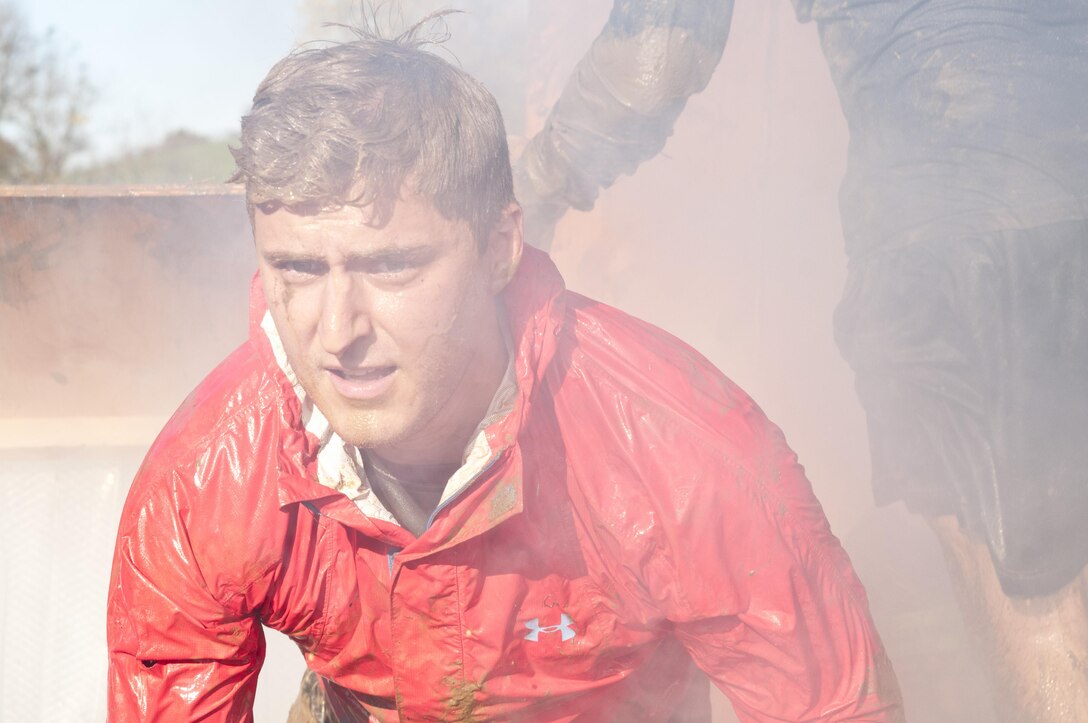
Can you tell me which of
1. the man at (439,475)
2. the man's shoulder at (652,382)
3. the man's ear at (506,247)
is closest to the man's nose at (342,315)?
the man at (439,475)

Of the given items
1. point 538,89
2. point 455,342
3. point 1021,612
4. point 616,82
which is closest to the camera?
point 455,342

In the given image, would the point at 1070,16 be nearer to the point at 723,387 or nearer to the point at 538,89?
the point at 723,387

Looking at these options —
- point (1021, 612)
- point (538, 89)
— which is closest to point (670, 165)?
point (538, 89)

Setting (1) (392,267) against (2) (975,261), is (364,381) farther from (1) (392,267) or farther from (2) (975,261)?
(2) (975,261)

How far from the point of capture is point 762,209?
4.00 metres

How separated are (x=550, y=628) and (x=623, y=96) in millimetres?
1723

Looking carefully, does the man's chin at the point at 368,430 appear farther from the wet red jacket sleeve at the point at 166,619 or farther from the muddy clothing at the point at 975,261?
the muddy clothing at the point at 975,261

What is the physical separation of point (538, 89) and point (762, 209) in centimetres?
122

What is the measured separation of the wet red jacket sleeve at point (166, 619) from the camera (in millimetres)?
1588

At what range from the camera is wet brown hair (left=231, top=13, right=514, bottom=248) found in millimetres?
1406

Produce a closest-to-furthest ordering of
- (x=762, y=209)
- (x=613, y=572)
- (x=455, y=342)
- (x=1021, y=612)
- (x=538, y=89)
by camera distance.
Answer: (x=455, y=342) < (x=613, y=572) < (x=1021, y=612) < (x=762, y=209) < (x=538, y=89)

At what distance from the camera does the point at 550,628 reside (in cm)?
170

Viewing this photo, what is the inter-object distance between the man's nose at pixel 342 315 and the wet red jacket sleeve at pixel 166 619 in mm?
367

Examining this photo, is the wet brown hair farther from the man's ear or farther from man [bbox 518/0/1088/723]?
man [bbox 518/0/1088/723]
